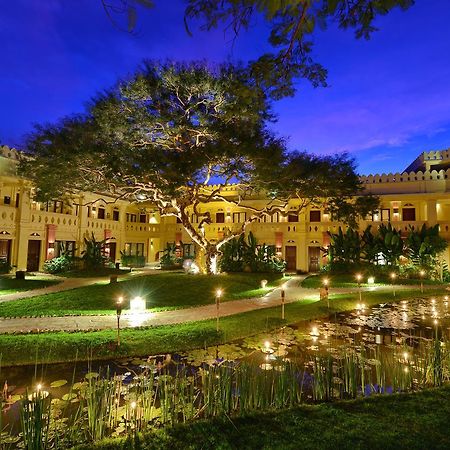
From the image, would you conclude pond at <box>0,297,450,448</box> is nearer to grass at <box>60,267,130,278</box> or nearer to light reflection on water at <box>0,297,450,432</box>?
light reflection on water at <box>0,297,450,432</box>

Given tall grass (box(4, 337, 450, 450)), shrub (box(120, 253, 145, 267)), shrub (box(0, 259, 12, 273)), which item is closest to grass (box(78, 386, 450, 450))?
tall grass (box(4, 337, 450, 450))

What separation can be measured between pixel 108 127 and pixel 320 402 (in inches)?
606

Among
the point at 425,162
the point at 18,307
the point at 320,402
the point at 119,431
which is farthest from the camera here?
the point at 425,162

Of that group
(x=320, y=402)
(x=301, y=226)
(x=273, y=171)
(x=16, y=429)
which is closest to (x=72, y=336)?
(x=16, y=429)

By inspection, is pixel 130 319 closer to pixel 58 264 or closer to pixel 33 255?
pixel 58 264

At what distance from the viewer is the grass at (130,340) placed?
7.86m

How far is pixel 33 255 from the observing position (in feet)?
83.2

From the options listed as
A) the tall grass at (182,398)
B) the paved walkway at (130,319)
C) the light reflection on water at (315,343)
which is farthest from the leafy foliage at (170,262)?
the tall grass at (182,398)

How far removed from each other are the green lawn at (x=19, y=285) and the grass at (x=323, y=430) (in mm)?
15477

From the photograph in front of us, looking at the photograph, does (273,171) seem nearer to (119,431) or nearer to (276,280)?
(276,280)

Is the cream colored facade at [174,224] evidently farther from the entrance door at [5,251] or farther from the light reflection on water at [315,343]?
the light reflection on water at [315,343]

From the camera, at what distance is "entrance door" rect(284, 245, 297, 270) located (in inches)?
1233

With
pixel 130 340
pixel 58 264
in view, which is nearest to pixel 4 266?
pixel 58 264

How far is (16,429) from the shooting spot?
16.0 feet
